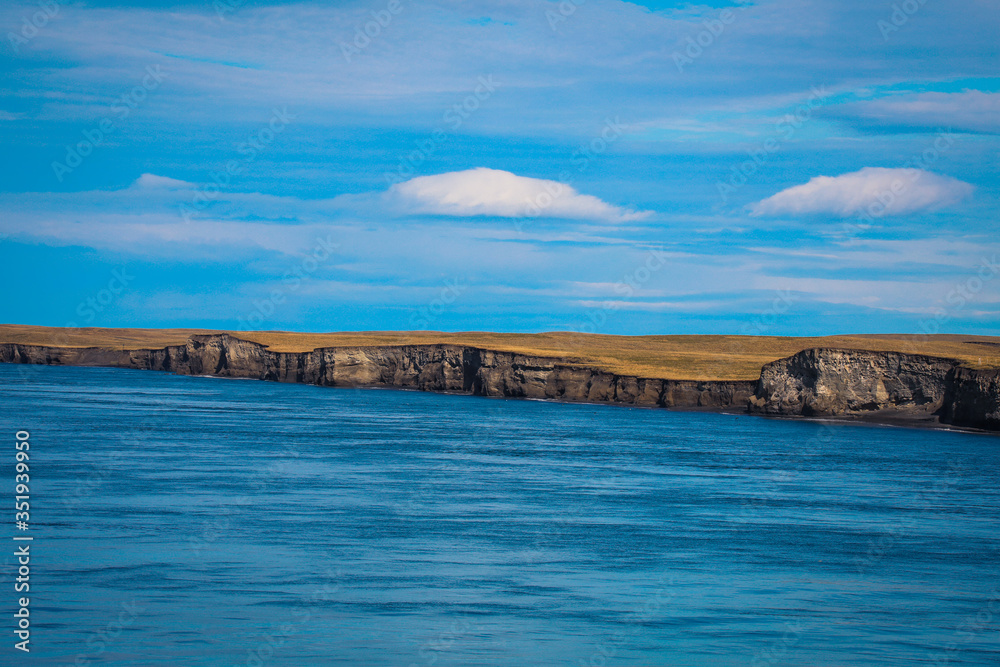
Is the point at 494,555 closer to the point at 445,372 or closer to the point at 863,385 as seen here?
the point at 863,385

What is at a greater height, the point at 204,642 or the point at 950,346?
the point at 950,346

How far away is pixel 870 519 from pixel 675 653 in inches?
690

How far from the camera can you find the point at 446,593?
63.7 feet

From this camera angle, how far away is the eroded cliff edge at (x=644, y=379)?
77.2m

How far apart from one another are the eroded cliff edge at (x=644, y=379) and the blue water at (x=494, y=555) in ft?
90.7

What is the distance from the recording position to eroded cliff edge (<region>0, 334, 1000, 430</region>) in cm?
7725

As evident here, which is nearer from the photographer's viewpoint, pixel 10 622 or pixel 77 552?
pixel 10 622

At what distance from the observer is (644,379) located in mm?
98938

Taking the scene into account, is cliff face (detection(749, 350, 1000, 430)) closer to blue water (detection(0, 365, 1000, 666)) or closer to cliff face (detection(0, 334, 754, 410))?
cliff face (detection(0, 334, 754, 410))

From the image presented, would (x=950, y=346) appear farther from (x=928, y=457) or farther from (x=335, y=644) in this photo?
(x=335, y=644)

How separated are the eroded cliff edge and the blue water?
90.7ft

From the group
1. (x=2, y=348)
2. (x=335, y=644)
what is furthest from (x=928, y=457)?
(x=2, y=348)

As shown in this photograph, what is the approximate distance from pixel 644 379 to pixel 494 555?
77133 millimetres

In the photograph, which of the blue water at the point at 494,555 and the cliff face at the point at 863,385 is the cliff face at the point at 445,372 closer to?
the cliff face at the point at 863,385
